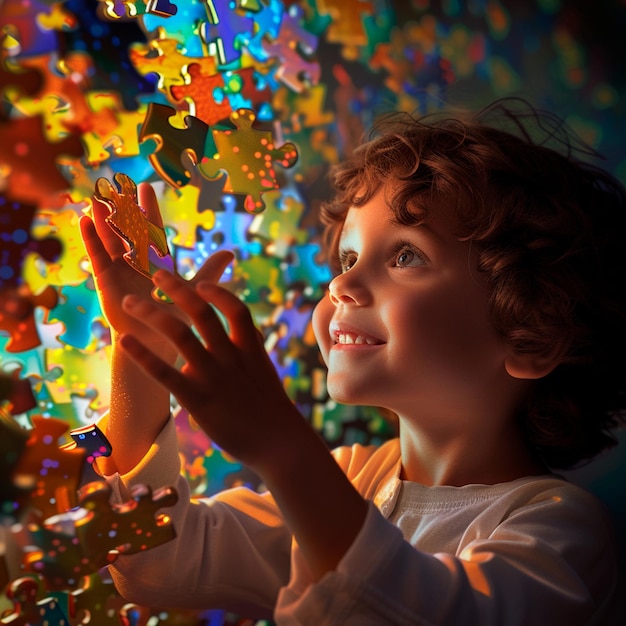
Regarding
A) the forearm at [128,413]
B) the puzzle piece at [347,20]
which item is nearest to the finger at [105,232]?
the forearm at [128,413]

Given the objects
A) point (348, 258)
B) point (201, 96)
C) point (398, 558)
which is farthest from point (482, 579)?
point (201, 96)

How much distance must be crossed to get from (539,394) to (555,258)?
0.19 meters

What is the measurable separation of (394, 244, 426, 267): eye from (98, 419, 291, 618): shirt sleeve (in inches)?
13.2

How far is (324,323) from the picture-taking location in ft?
3.22

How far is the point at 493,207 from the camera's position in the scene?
0.92m

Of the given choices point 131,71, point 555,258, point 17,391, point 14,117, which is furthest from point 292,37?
point 17,391

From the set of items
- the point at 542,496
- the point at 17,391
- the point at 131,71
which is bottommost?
the point at 542,496

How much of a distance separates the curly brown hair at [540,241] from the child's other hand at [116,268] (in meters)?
0.25

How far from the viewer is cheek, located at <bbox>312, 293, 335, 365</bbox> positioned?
0.98 metres

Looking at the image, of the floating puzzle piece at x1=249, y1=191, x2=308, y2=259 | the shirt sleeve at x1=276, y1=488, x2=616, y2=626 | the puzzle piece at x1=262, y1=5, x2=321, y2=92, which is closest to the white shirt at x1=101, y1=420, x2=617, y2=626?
the shirt sleeve at x1=276, y1=488, x2=616, y2=626

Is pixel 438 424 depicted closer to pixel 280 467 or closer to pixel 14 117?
pixel 280 467

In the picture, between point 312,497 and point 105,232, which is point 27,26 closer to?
point 105,232

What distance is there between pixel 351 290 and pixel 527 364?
0.77 feet

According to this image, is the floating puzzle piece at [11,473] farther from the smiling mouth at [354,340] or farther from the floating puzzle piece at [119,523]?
the smiling mouth at [354,340]
